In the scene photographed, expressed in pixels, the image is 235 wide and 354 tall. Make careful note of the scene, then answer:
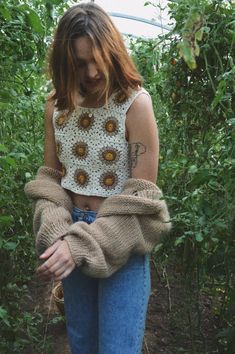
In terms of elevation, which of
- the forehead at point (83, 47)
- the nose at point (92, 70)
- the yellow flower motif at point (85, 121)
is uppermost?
the forehead at point (83, 47)

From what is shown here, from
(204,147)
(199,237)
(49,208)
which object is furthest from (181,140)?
(49,208)

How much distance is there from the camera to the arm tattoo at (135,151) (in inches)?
50.9

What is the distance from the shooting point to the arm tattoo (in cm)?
129

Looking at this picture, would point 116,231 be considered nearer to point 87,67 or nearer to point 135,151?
point 135,151

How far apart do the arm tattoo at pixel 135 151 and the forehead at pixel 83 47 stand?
23cm

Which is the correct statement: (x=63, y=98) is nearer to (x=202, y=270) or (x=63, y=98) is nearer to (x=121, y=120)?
(x=121, y=120)

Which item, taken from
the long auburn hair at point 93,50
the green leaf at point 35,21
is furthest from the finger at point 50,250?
the green leaf at point 35,21

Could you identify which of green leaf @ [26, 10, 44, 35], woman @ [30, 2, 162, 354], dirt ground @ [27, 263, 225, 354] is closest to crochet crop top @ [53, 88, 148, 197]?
woman @ [30, 2, 162, 354]

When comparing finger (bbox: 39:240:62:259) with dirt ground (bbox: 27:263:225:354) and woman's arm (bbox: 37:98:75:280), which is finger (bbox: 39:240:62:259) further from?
dirt ground (bbox: 27:263:225:354)

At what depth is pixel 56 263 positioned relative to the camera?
121 cm

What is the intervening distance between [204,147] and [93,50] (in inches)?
26.6

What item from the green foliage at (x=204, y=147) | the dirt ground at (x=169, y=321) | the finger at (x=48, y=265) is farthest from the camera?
the dirt ground at (x=169, y=321)

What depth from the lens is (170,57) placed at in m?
1.81

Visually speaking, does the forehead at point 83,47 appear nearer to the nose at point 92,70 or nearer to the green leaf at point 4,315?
the nose at point 92,70
